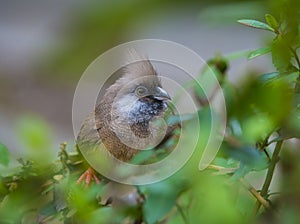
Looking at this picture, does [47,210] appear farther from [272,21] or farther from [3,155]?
[272,21]

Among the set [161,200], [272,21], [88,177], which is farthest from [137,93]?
[161,200]

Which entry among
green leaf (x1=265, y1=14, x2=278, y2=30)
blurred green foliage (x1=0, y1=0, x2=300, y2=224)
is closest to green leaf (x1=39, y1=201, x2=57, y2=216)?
blurred green foliage (x1=0, y1=0, x2=300, y2=224)

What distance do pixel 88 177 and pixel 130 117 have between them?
26 centimetres

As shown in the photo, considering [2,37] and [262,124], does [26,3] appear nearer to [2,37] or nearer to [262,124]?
[2,37]

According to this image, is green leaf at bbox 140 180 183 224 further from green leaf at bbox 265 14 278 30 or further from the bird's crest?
the bird's crest

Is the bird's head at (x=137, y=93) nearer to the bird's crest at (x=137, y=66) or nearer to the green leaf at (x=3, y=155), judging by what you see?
A: the bird's crest at (x=137, y=66)

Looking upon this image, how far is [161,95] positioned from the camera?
1.15m

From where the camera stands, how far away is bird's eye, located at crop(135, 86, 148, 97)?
1165 millimetres

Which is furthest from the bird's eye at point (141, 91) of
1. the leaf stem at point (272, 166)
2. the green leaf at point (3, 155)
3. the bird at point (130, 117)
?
the leaf stem at point (272, 166)

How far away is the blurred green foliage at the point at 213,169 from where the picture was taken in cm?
48

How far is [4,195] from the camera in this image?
0.82 metres

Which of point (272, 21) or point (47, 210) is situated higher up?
point (272, 21)

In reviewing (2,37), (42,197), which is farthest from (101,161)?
(2,37)

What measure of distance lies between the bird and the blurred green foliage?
5cm
